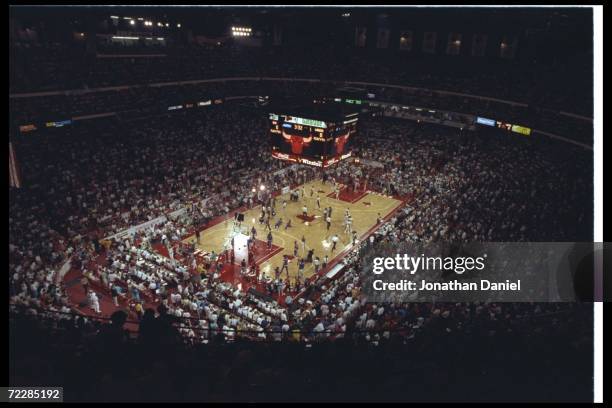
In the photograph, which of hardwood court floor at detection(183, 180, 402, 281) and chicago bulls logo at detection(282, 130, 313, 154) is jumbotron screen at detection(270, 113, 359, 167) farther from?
hardwood court floor at detection(183, 180, 402, 281)

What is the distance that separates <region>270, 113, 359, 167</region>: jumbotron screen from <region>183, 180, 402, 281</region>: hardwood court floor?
12.1 feet

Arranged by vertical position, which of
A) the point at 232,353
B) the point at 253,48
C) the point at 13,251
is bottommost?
the point at 13,251

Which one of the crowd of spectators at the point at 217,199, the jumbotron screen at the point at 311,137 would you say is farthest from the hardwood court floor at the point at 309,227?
the jumbotron screen at the point at 311,137

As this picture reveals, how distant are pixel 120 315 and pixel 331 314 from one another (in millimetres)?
9286

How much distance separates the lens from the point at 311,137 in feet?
83.7

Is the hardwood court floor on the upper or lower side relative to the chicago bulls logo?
lower


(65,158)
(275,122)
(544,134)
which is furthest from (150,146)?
(544,134)

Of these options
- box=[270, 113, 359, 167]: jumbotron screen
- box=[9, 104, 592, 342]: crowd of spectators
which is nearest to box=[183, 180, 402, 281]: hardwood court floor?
box=[9, 104, 592, 342]: crowd of spectators

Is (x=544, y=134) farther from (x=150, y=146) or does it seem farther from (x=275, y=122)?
(x=150, y=146)

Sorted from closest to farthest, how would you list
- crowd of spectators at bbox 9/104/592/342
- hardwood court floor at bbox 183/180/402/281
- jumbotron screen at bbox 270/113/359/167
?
crowd of spectators at bbox 9/104/592/342, hardwood court floor at bbox 183/180/402/281, jumbotron screen at bbox 270/113/359/167

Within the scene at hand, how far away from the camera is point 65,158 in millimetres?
28516

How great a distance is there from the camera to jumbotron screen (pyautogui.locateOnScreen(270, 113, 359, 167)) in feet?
82.5

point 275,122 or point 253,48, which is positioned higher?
point 253,48

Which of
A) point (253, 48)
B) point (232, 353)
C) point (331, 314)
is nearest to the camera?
point (232, 353)
